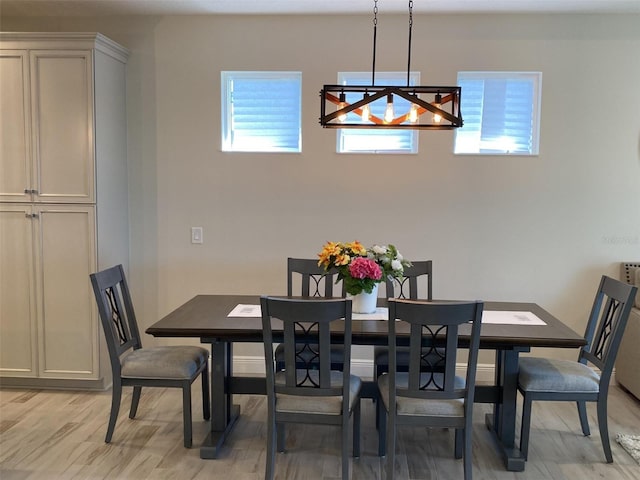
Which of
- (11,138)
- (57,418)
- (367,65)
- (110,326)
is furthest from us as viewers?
(367,65)

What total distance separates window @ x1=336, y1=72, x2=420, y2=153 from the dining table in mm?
1325

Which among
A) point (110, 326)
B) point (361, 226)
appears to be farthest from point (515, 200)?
point (110, 326)

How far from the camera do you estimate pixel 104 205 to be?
3637mm

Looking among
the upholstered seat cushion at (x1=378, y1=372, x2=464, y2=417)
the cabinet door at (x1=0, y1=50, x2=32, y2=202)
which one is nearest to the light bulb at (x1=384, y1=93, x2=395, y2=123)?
the upholstered seat cushion at (x1=378, y1=372, x2=464, y2=417)

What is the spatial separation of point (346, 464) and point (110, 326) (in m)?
1.48

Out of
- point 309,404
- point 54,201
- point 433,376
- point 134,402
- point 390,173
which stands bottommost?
point 134,402

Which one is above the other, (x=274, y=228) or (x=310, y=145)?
(x=310, y=145)

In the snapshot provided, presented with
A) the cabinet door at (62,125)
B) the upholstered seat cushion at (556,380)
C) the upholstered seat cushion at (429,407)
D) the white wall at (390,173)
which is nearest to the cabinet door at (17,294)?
the cabinet door at (62,125)

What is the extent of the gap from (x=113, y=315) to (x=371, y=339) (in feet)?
5.14

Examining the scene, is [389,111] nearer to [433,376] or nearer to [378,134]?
[433,376]

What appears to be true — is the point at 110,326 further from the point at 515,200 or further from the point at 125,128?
the point at 515,200

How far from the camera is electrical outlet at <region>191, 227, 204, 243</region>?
13.2ft

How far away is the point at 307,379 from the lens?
2545 mm

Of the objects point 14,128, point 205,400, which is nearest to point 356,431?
point 205,400
